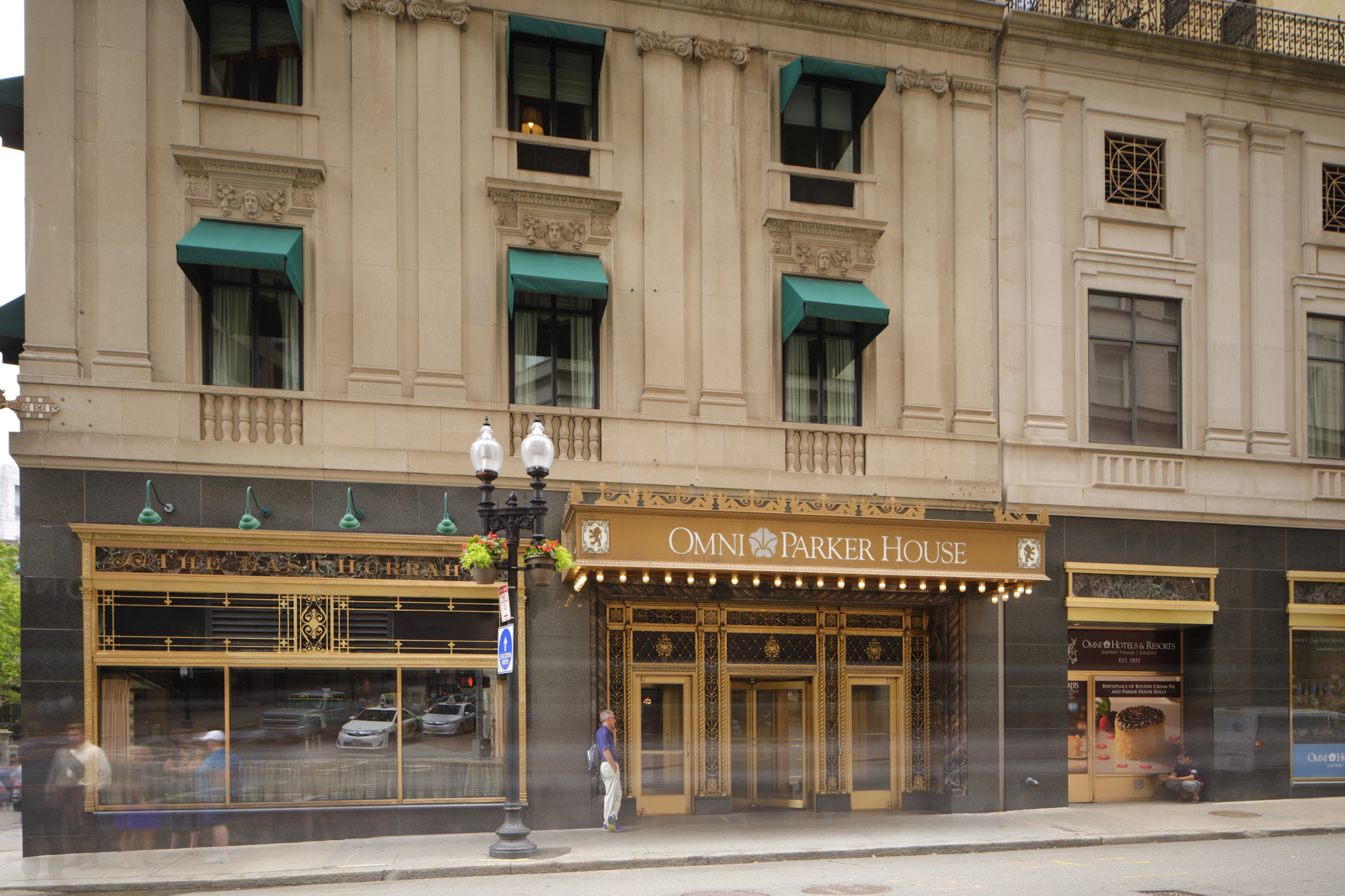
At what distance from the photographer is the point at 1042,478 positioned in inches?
686

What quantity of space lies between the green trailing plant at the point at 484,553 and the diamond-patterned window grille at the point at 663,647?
3720 millimetres

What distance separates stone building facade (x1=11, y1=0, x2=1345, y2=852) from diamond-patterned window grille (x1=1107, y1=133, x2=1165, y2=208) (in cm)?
9

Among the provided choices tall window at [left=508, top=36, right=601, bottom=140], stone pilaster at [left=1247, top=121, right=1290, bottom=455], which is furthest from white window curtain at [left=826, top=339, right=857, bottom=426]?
stone pilaster at [left=1247, top=121, right=1290, bottom=455]

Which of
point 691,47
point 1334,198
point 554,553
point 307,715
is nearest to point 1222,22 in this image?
point 1334,198

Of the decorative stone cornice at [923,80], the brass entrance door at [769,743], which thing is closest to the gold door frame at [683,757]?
the brass entrance door at [769,743]

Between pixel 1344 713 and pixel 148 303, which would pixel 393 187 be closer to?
pixel 148 303

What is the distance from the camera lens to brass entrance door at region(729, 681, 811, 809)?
52.9 feet

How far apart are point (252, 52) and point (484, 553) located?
336 inches

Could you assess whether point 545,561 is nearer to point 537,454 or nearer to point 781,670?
point 537,454

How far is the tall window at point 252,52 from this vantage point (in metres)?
15.0

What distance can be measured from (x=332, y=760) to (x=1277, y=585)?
53.2 ft

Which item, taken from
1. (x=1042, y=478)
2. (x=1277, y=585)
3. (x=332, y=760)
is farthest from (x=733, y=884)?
(x=1277, y=585)

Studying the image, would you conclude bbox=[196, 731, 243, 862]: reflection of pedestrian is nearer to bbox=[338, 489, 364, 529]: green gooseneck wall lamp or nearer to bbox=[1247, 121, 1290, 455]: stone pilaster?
bbox=[338, 489, 364, 529]: green gooseneck wall lamp

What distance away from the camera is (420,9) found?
15.4 metres
